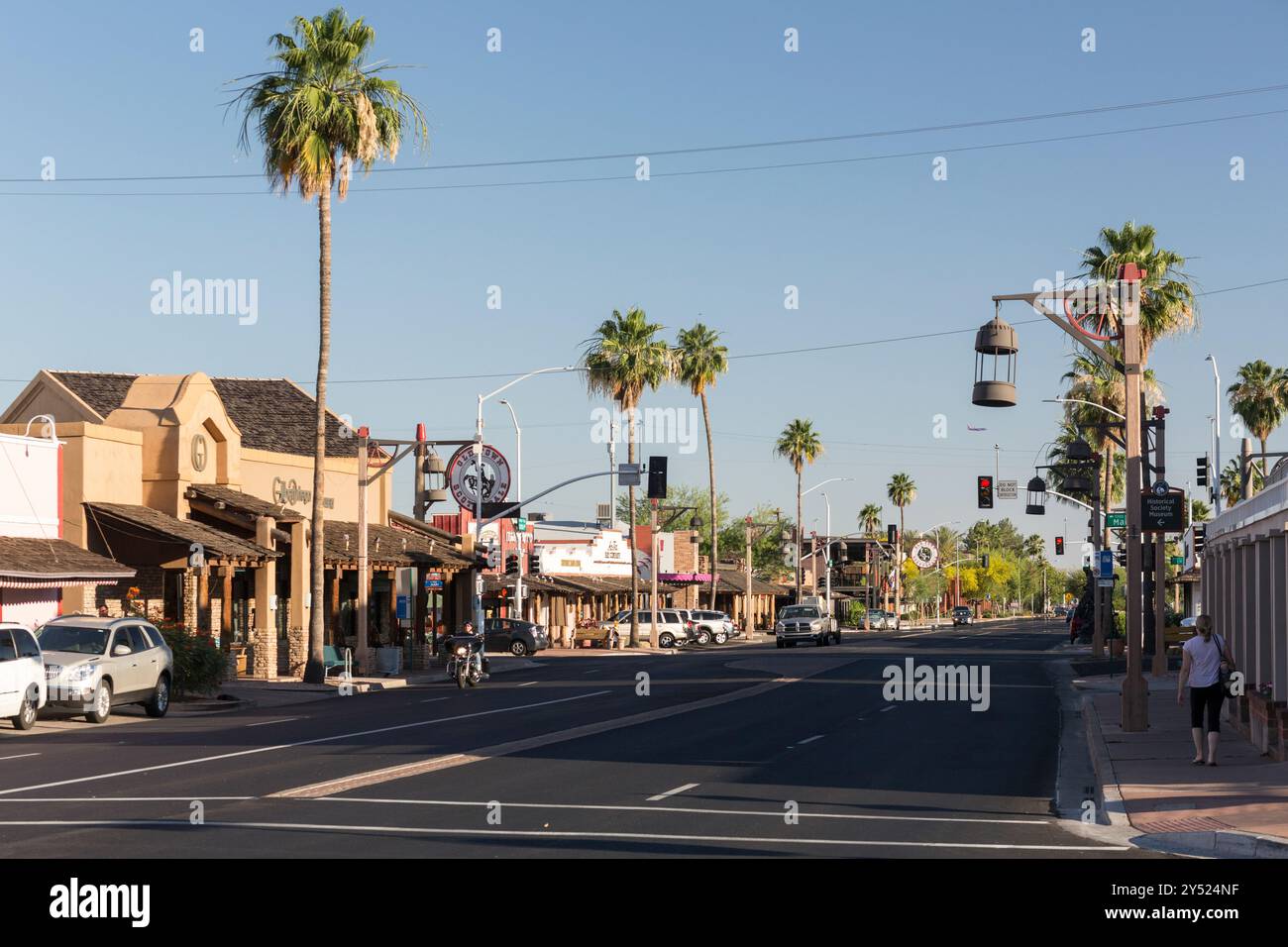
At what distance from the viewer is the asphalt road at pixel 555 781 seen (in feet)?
42.1

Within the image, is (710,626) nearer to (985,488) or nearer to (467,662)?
(985,488)

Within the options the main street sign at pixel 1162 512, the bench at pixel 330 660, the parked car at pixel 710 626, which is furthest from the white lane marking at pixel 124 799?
the parked car at pixel 710 626

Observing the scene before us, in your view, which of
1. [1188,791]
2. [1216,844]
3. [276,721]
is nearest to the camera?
[1216,844]

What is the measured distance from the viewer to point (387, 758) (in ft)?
65.3

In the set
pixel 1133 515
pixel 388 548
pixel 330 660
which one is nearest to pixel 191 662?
pixel 330 660

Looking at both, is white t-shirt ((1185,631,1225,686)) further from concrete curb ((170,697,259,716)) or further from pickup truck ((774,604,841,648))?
pickup truck ((774,604,841,648))

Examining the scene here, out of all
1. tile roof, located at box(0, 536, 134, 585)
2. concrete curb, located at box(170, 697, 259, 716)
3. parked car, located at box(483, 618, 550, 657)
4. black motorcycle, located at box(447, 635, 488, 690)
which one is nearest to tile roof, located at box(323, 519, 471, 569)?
black motorcycle, located at box(447, 635, 488, 690)

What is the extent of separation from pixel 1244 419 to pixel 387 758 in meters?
64.5

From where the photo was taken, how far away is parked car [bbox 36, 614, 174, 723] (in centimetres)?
2708

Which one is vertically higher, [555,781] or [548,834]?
[548,834]

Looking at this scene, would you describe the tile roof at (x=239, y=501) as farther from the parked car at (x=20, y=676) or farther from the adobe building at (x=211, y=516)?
the parked car at (x=20, y=676)

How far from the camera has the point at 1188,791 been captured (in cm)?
1628

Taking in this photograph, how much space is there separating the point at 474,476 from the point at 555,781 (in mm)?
40982
